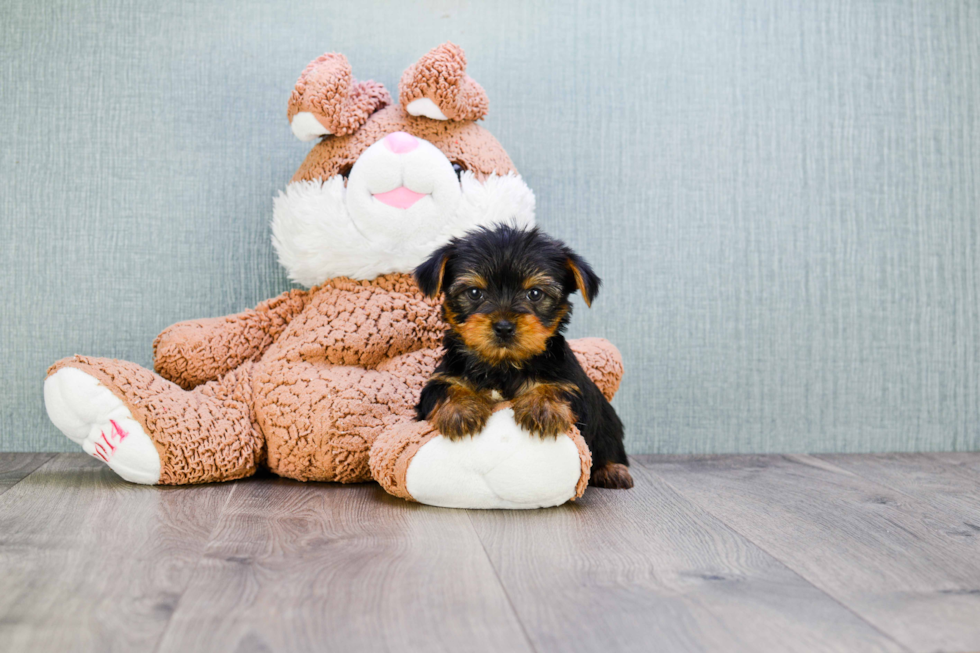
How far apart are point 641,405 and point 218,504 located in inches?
62.0

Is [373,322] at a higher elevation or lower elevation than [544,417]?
higher

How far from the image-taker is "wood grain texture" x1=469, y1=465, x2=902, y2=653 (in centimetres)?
108

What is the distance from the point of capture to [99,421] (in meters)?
1.98

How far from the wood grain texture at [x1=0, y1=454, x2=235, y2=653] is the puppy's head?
2.44ft

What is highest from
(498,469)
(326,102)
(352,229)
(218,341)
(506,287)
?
(326,102)

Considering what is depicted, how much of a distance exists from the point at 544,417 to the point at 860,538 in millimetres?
737

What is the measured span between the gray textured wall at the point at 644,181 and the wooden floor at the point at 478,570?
0.75m

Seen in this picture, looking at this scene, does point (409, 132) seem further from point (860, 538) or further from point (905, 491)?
point (905, 491)

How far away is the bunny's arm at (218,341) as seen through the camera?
2.26 metres

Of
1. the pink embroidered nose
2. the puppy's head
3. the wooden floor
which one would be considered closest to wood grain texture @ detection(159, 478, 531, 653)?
the wooden floor

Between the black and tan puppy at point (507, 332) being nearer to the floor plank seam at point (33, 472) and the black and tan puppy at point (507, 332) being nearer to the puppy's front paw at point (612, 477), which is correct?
the puppy's front paw at point (612, 477)

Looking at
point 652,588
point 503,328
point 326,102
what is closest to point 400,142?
point 326,102

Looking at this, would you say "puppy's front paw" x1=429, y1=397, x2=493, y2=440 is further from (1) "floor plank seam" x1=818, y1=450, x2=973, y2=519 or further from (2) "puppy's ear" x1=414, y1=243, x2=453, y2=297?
(1) "floor plank seam" x1=818, y1=450, x2=973, y2=519

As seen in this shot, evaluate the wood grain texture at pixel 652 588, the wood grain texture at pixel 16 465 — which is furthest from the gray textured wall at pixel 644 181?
the wood grain texture at pixel 652 588
